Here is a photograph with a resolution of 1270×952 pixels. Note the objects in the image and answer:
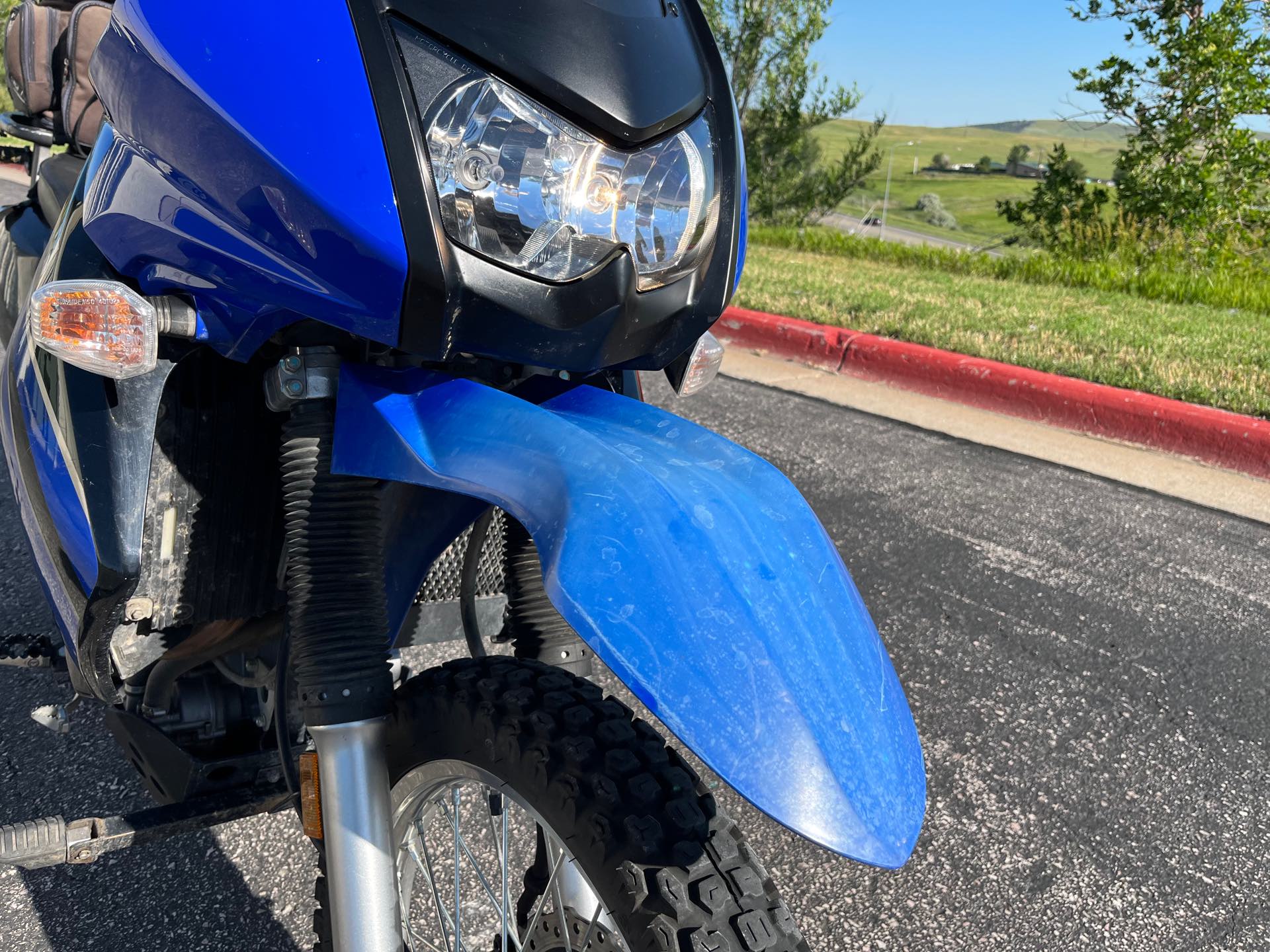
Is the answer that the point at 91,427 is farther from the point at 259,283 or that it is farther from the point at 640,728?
the point at 640,728

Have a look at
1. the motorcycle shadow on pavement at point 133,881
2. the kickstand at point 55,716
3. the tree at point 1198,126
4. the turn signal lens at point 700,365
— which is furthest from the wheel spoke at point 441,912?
the tree at point 1198,126

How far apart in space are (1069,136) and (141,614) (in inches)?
5001

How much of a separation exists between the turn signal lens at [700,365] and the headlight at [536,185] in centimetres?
41

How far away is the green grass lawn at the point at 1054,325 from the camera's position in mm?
5473

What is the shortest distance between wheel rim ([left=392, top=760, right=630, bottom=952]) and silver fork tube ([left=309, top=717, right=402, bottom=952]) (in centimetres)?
6

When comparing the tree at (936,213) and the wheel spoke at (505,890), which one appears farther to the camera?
the tree at (936,213)

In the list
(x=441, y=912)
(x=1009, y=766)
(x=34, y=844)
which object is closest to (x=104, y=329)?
(x=34, y=844)

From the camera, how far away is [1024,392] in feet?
18.1

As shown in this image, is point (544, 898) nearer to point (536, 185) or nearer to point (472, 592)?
point (472, 592)

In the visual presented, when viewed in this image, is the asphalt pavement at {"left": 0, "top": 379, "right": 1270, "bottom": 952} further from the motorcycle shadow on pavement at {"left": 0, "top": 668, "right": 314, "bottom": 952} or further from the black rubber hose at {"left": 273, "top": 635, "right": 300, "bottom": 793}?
the black rubber hose at {"left": 273, "top": 635, "right": 300, "bottom": 793}

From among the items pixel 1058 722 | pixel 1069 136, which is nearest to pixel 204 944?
pixel 1058 722

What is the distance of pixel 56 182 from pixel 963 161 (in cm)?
10296

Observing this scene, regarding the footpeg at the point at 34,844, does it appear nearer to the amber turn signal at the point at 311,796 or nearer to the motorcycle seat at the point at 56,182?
the amber turn signal at the point at 311,796

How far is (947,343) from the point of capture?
6.12 metres
